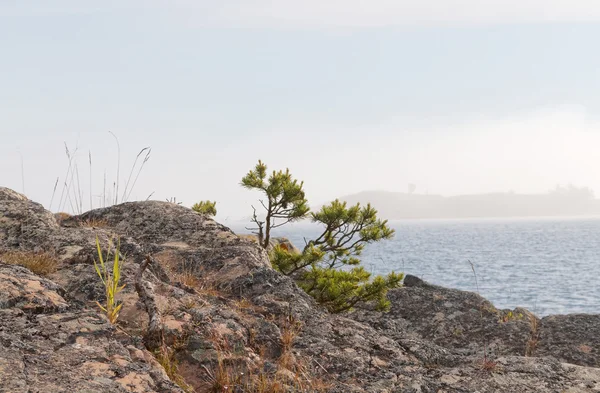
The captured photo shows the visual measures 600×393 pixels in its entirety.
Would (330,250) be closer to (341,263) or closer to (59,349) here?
(341,263)

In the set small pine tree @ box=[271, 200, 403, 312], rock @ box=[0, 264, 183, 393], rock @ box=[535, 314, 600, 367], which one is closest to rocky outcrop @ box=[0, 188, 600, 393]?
rock @ box=[0, 264, 183, 393]

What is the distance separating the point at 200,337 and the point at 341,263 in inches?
310

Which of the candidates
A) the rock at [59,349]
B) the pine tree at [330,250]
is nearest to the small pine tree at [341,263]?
the pine tree at [330,250]

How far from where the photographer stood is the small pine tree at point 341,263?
943cm

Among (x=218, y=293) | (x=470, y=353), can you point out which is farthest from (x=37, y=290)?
(x=470, y=353)

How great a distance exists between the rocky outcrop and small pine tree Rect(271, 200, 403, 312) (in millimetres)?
2441

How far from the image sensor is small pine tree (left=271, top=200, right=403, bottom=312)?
9430 mm

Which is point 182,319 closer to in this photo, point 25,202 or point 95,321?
point 95,321

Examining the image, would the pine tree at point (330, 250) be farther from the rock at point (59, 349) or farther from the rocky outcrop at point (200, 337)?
the rock at point (59, 349)

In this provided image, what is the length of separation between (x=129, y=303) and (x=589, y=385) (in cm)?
454

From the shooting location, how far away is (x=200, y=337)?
4.40 metres

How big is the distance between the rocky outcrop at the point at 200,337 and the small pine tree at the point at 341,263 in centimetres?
244

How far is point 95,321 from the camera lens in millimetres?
3988

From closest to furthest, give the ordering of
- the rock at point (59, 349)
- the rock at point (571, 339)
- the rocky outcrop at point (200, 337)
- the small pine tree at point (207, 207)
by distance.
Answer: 1. the rock at point (59, 349)
2. the rocky outcrop at point (200, 337)
3. the rock at point (571, 339)
4. the small pine tree at point (207, 207)
